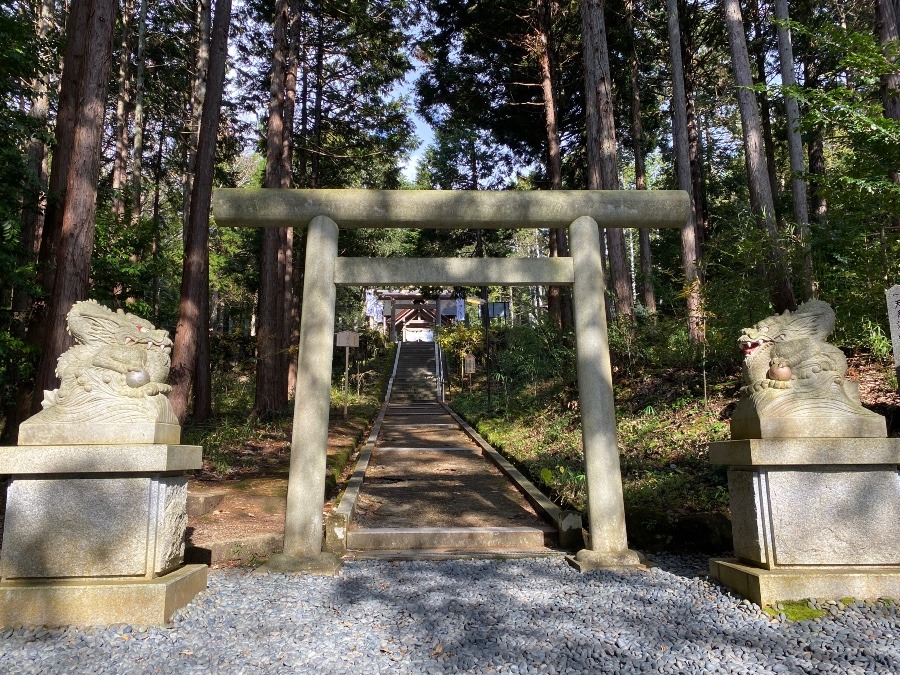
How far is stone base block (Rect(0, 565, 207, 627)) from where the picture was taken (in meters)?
2.98

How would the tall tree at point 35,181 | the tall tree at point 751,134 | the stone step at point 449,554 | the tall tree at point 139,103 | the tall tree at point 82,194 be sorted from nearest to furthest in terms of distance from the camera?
the stone step at point 449,554
the tall tree at point 82,194
the tall tree at point 35,181
the tall tree at point 751,134
the tall tree at point 139,103

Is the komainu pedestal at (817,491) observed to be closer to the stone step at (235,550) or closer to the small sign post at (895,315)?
the small sign post at (895,315)

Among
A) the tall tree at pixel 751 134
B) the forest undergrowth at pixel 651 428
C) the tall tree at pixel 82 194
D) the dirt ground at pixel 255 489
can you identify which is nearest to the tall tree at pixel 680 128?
the tall tree at pixel 751 134

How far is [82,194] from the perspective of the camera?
569 cm

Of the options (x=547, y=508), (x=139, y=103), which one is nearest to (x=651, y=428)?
(x=547, y=508)

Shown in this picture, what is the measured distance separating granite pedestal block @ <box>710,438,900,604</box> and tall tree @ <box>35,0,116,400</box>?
6165 millimetres

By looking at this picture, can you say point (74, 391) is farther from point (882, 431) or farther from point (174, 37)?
point (174, 37)

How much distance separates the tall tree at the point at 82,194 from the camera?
5.52 meters

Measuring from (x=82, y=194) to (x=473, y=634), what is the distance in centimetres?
567

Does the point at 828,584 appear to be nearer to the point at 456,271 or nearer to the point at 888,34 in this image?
the point at 456,271

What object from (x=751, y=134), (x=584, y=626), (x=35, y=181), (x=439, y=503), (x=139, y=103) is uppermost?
(x=139, y=103)

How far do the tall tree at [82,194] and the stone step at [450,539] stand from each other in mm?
3552

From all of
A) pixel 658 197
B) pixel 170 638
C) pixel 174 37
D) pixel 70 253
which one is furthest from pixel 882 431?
pixel 174 37

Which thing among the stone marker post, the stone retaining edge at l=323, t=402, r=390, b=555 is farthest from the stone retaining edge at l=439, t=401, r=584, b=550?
the stone retaining edge at l=323, t=402, r=390, b=555
